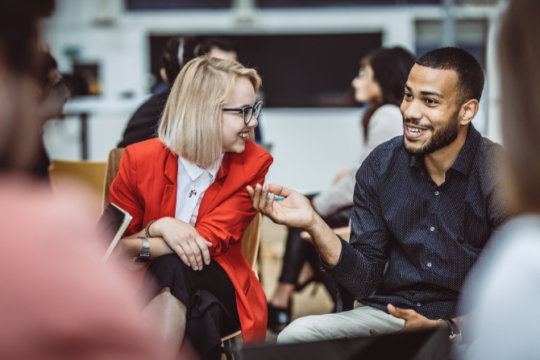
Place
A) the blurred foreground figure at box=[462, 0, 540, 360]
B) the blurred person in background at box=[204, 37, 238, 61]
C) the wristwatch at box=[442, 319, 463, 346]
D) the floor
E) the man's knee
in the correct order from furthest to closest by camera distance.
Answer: the blurred person in background at box=[204, 37, 238, 61], the floor, the man's knee, the wristwatch at box=[442, 319, 463, 346], the blurred foreground figure at box=[462, 0, 540, 360]

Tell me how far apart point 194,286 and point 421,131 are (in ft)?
2.52

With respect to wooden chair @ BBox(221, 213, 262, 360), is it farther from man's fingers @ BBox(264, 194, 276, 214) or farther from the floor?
the floor

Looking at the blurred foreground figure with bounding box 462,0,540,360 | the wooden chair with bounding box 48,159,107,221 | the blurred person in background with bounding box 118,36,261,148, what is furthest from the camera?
the wooden chair with bounding box 48,159,107,221

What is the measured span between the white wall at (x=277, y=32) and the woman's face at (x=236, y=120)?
15.4 ft

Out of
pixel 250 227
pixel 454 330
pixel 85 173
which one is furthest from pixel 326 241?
pixel 85 173

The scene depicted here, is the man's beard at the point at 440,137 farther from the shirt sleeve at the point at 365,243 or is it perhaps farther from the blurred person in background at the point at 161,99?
the blurred person in background at the point at 161,99

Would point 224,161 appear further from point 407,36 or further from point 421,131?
point 407,36

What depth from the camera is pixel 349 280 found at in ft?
4.52

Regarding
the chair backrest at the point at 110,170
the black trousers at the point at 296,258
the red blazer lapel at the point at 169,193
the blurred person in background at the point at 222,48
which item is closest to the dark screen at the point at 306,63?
the blurred person in background at the point at 222,48

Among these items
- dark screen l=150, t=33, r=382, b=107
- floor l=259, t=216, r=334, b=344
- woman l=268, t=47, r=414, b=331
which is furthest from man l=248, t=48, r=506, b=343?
dark screen l=150, t=33, r=382, b=107

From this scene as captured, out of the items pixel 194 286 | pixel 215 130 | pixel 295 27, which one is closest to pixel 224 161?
pixel 215 130

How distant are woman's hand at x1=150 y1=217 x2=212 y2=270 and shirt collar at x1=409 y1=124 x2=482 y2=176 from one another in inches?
25.2

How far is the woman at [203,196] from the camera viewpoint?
1.36 m

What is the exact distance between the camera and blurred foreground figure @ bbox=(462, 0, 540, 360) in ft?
2.08
